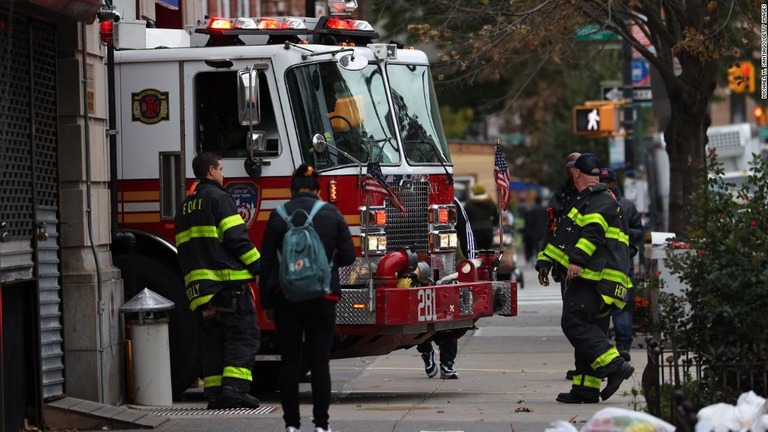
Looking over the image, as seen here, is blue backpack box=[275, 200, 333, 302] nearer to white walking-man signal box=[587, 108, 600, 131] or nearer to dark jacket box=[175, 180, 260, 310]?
dark jacket box=[175, 180, 260, 310]

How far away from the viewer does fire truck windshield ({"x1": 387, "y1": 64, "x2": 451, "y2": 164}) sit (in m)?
12.1

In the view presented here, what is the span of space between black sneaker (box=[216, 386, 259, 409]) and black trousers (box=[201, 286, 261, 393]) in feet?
0.13

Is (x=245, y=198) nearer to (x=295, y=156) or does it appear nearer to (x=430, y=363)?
(x=295, y=156)

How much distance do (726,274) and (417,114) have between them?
408 centimetres

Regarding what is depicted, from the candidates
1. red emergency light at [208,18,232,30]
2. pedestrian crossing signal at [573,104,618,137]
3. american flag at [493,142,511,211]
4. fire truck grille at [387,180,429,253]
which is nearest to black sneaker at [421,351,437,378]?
american flag at [493,142,511,211]

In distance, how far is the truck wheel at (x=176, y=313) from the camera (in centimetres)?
1185

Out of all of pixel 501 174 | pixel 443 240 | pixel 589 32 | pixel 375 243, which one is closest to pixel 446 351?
pixel 443 240

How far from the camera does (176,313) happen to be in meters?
11.9

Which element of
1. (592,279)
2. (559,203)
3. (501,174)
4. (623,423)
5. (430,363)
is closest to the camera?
(623,423)

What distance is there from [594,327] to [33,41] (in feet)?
14.4

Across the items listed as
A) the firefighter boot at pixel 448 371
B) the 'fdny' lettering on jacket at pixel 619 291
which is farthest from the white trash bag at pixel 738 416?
the firefighter boot at pixel 448 371

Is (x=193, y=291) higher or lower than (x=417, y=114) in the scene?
lower

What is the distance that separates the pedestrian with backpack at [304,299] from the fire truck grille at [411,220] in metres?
2.61

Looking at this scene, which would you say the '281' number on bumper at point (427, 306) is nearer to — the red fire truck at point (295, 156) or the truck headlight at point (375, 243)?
the red fire truck at point (295, 156)
